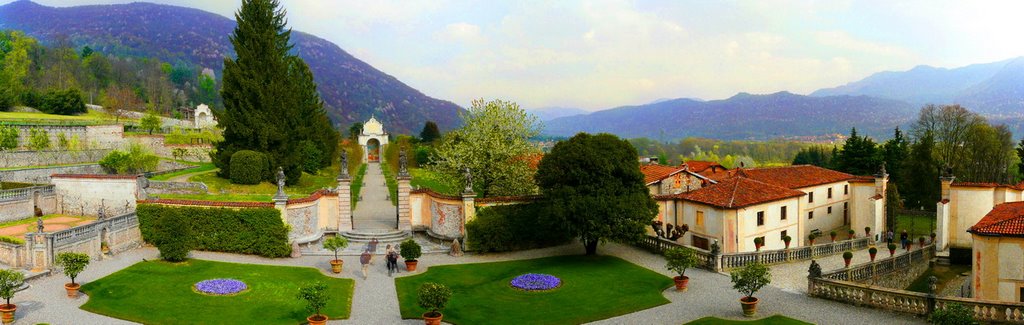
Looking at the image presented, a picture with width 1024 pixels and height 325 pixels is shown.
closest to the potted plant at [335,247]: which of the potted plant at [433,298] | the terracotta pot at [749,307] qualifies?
the potted plant at [433,298]

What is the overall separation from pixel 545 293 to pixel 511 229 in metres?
7.97

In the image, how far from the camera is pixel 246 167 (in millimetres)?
41375

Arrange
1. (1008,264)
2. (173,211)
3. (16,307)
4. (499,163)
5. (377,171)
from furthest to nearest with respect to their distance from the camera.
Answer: (377,171)
(499,163)
(173,211)
(1008,264)
(16,307)

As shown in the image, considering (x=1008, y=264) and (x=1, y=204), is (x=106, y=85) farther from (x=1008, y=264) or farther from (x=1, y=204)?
(x=1008, y=264)

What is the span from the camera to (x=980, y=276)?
2236cm

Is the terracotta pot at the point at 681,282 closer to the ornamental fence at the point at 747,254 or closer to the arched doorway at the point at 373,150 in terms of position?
the ornamental fence at the point at 747,254

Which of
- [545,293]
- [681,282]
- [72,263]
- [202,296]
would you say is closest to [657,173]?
[681,282]

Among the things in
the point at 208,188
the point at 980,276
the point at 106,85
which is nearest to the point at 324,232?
the point at 208,188

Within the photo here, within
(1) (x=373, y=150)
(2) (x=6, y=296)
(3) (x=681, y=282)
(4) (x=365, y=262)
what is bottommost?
(3) (x=681, y=282)

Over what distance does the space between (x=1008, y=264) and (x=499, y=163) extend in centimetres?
2344

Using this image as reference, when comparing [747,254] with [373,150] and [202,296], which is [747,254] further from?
[373,150]

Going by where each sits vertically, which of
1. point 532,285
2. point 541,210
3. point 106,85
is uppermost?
point 106,85

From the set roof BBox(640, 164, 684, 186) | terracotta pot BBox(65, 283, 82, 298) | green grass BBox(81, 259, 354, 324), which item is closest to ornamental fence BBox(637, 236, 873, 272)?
roof BBox(640, 164, 684, 186)

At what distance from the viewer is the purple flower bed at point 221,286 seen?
2300cm
